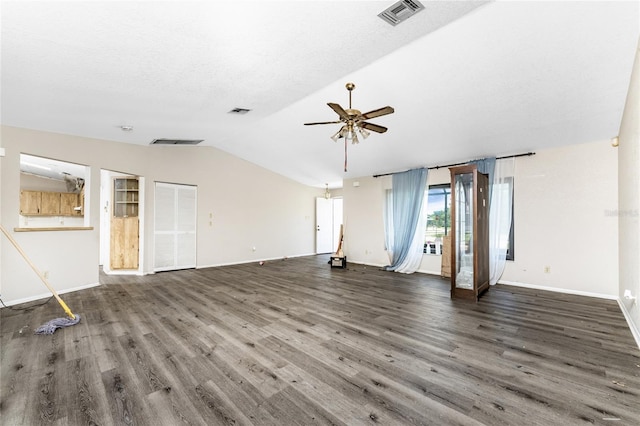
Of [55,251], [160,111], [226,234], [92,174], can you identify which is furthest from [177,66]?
[226,234]

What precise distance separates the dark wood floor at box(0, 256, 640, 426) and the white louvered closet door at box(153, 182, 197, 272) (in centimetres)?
228

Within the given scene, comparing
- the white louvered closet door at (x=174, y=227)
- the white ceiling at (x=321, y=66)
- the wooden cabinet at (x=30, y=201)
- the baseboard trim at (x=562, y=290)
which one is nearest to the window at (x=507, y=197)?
the baseboard trim at (x=562, y=290)

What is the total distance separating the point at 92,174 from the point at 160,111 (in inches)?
87.5

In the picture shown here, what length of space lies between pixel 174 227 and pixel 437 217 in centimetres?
618

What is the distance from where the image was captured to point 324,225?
1015cm

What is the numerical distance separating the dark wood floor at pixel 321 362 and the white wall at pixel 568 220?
0.70 metres

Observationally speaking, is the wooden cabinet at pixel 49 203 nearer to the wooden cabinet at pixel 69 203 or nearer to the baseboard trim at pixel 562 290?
the wooden cabinet at pixel 69 203

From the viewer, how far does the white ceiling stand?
2.08 meters

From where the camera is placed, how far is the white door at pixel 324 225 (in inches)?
392

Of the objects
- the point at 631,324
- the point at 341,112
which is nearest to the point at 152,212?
the point at 341,112

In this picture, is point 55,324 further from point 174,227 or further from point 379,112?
point 379,112

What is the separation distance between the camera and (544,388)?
1970 millimetres

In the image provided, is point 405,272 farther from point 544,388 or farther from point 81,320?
point 81,320

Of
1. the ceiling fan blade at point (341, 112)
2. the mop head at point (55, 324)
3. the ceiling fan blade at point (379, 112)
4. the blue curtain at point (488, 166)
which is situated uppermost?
the ceiling fan blade at point (341, 112)
